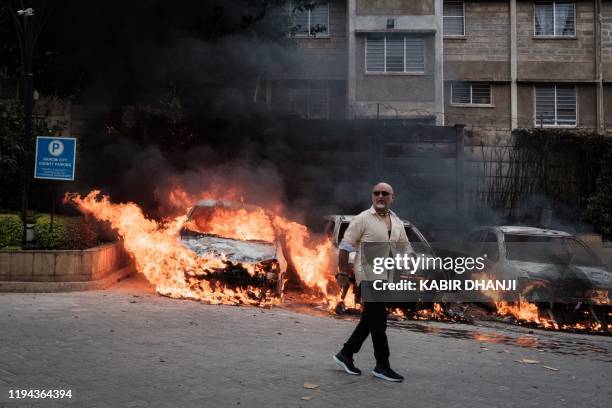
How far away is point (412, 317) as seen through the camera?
322 inches

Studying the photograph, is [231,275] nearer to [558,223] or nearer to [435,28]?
[558,223]

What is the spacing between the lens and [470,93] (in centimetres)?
2078

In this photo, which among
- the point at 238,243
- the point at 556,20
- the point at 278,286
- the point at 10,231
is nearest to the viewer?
the point at 278,286

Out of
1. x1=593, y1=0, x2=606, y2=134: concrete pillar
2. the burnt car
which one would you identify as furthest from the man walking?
x1=593, y1=0, x2=606, y2=134: concrete pillar

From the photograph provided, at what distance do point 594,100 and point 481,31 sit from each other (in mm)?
4923

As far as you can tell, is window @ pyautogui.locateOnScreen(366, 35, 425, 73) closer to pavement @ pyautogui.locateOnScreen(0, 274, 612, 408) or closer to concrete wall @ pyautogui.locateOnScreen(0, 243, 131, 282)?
pavement @ pyautogui.locateOnScreen(0, 274, 612, 408)

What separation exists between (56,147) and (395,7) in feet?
44.1

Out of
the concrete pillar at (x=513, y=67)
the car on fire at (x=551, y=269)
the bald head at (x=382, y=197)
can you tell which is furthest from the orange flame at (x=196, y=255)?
the concrete pillar at (x=513, y=67)

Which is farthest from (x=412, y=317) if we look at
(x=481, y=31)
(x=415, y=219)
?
(x=481, y=31)

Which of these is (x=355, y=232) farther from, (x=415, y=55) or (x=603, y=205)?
(x=415, y=55)

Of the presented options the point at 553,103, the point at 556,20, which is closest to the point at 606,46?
the point at 556,20

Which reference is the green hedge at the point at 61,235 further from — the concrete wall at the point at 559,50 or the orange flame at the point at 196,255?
the concrete wall at the point at 559,50

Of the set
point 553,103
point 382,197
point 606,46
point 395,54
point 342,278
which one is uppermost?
point 606,46

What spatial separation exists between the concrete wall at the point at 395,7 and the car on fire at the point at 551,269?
37.9 ft
